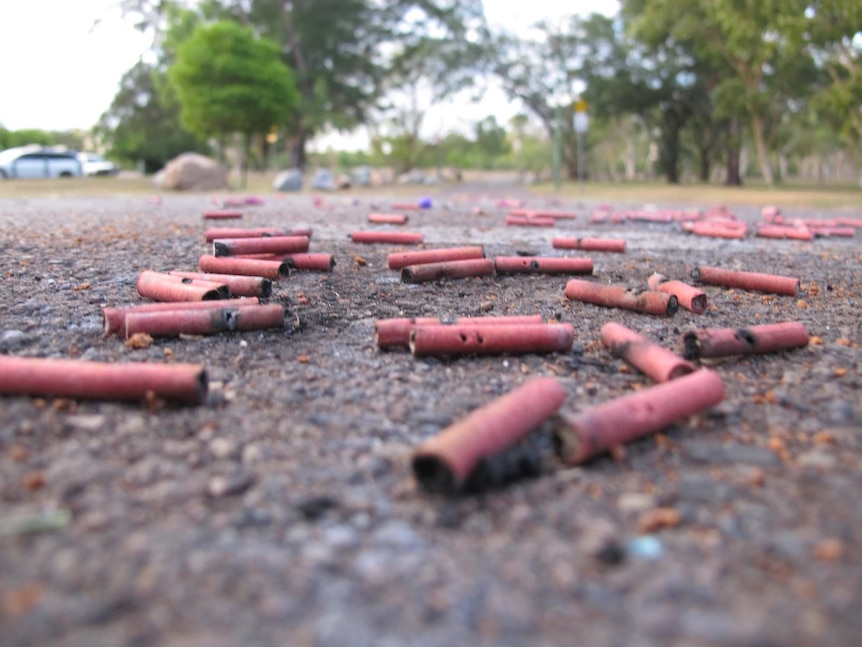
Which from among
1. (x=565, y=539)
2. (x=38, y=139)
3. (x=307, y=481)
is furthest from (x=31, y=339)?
(x=38, y=139)

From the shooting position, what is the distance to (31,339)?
342 cm

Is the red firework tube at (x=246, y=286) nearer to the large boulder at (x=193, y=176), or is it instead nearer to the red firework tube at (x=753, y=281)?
the red firework tube at (x=753, y=281)

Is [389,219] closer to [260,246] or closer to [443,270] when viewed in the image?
[260,246]

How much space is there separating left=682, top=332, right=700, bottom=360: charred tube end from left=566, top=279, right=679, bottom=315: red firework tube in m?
0.85

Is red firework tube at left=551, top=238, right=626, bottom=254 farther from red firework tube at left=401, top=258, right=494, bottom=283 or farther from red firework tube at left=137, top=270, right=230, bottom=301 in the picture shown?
red firework tube at left=137, top=270, right=230, bottom=301

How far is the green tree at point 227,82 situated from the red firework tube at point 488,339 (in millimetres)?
26463

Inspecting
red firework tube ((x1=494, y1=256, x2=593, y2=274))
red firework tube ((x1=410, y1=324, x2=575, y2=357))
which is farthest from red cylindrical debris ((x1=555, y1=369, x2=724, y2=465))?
red firework tube ((x1=494, y1=256, x2=593, y2=274))

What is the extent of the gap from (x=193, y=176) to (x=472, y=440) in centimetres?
2566

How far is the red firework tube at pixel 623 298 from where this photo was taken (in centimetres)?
412

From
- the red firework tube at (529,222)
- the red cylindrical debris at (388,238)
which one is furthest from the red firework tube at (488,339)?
the red firework tube at (529,222)

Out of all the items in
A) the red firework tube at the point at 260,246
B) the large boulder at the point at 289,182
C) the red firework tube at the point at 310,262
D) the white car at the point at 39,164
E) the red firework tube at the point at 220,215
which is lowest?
the red firework tube at the point at 310,262

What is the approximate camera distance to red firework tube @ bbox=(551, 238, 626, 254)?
22.5ft

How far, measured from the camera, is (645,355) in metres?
3.01

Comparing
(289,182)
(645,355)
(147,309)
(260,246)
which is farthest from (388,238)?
(289,182)
